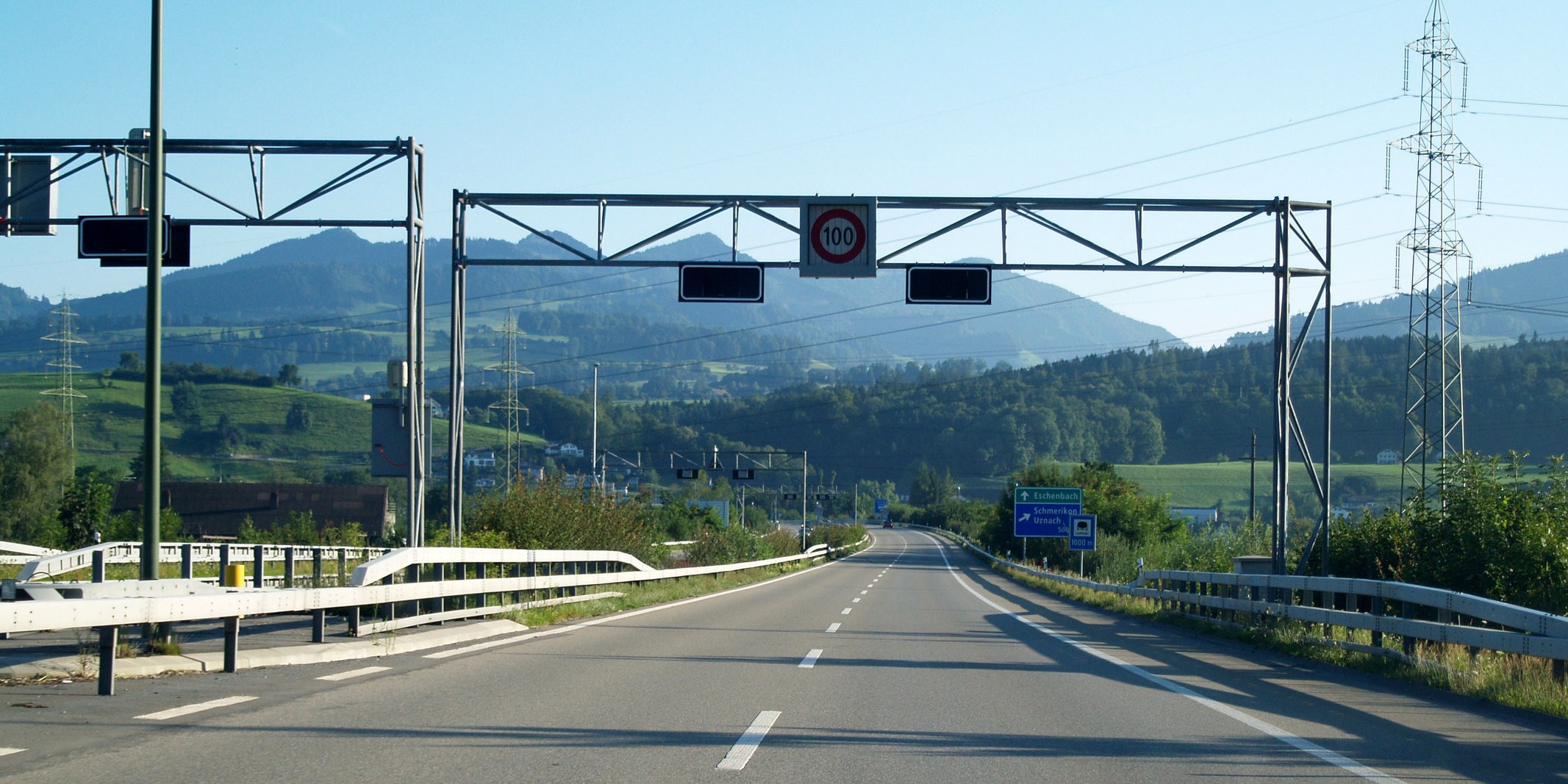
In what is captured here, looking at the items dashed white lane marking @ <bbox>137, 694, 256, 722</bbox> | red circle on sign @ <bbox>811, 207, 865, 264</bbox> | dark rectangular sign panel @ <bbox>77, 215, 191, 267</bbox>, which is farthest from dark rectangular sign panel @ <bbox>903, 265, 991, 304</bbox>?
dashed white lane marking @ <bbox>137, 694, 256, 722</bbox>

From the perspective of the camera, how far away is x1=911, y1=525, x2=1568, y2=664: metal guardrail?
10.1 meters

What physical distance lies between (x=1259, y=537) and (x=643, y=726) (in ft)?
101

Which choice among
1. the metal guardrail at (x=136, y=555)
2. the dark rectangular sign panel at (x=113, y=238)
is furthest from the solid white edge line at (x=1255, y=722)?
the dark rectangular sign panel at (x=113, y=238)

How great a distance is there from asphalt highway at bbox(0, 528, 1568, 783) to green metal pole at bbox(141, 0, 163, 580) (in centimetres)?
238

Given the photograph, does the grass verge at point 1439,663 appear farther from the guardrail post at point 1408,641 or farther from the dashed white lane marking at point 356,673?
the dashed white lane marking at point 356,673

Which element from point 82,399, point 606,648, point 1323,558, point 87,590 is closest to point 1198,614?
point 1323,558

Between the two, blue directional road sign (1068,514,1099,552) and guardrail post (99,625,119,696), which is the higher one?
guardrail post (99,625,119,696)

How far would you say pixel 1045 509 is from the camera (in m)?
51.3

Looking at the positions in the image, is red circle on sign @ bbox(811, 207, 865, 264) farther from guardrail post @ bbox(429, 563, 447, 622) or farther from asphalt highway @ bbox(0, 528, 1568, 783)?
guardrail post @ bbox(429, 563, 447, 622)

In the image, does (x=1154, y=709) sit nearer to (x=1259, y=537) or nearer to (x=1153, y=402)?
(x=1259, y=537)

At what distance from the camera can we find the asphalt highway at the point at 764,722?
22.1 ft

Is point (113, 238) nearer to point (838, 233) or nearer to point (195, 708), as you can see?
point (838, 233)

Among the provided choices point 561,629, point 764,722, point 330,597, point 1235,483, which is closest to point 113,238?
point 561,629

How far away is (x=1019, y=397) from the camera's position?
14250 centimetres
